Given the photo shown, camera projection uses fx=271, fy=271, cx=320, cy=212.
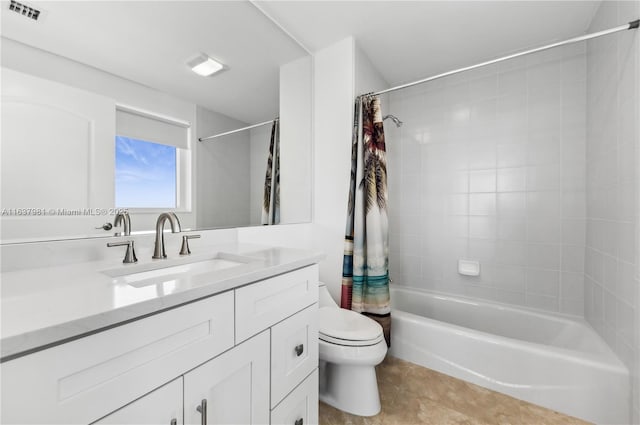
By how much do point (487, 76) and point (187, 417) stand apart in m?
2.77

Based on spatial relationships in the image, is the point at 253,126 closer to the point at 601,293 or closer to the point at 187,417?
the point at 187,417

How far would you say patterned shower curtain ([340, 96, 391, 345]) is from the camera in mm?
1822

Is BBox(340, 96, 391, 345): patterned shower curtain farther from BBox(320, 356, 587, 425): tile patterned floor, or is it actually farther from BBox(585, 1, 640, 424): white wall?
BBox(585, 1, 640, 424): white wall

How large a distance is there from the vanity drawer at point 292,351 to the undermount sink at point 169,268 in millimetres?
282

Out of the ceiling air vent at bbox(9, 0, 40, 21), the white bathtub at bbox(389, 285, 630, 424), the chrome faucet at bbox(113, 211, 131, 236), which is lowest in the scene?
the white bathtub at bbox(389, 285, 630, 424)

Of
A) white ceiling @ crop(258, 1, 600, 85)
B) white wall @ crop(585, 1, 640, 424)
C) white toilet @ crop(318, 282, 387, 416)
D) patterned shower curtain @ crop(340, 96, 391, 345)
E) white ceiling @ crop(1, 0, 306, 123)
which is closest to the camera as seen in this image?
white ceiling @ crop(1, 0, 306, 123)

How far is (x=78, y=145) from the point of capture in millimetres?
933

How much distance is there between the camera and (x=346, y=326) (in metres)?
1.46

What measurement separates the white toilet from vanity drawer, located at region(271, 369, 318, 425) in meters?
0.23

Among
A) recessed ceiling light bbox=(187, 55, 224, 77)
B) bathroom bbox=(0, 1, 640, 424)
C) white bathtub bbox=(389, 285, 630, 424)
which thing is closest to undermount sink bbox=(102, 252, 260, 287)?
bathroom bbox=(0, 1, 640, 424)

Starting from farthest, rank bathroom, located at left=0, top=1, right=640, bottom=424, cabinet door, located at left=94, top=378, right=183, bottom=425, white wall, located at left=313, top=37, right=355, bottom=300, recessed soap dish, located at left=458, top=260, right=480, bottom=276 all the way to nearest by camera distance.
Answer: recessed soap dish, located at left=458, top=260, right=480, bottom=276 → white wall, located at left=313, top=37, right=355, bottom=300 → bathroom, located at left=0, top=1, right=640, bottom=424 → cabinet door, located at left=94, top=378, right=183, bottom=425

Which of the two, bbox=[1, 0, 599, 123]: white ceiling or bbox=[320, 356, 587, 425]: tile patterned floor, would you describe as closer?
bbox=[1, 0, 599, 123]: white ceiling

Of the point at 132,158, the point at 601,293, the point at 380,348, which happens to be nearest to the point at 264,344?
the point at 380,348

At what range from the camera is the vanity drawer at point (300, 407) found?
0.96 m
